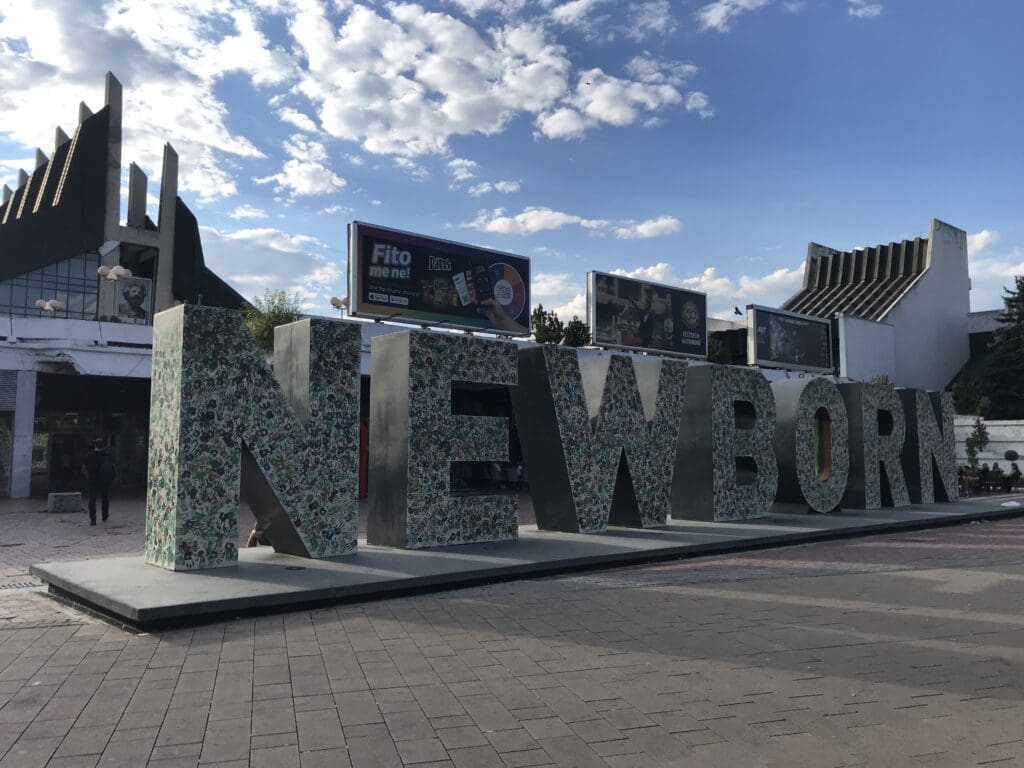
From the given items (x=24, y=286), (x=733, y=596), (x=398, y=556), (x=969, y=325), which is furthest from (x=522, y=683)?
(x=969, y=325)

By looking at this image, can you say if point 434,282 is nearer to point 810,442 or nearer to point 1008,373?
point 810,442

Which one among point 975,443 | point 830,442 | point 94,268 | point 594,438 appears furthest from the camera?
point 94,268

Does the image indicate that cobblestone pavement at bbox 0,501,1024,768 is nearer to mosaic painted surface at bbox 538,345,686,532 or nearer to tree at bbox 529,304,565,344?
mosaic painted surface at bbox 538,345,686,532

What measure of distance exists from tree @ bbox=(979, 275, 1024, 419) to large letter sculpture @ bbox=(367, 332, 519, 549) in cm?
4170

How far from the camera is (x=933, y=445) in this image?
1930 cm

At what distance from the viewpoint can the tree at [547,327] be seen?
3700cm

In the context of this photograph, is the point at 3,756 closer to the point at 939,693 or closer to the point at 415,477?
the point at 939,693

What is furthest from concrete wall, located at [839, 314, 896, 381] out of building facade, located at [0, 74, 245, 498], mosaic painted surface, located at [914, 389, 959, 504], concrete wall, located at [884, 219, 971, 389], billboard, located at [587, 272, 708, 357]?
building facade, located at [0, 74, 245, 498]

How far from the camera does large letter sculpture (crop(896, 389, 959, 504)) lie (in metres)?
18.4

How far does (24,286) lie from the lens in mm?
41312

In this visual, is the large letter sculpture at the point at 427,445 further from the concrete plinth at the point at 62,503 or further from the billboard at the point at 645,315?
the billboard at the point at 645,315

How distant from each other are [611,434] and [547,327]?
25.5 metres

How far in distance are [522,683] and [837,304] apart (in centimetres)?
5867

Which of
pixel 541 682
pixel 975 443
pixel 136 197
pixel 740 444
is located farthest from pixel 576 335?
pixel 541 682
